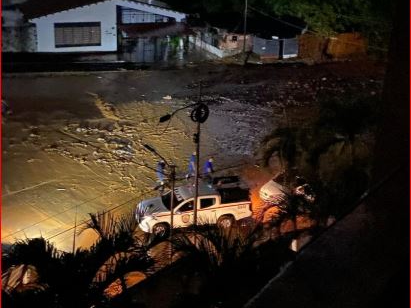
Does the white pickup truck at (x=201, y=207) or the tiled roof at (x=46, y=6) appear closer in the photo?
the white pickup truck at (x=201, y=207)

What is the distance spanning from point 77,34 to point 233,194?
1444 cm

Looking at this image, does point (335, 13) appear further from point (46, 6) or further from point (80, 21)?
point (46, 6)

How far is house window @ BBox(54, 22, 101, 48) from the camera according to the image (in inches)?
947

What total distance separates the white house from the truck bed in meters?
14.0

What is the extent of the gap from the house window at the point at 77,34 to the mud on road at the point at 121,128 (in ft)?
9.21

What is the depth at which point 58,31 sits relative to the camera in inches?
944

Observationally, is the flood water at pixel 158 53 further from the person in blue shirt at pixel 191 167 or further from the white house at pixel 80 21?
the person in blue shirt at pixel 191 167

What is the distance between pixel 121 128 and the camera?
17.5 meters

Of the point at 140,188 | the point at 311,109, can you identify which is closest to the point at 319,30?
the point at 311,109

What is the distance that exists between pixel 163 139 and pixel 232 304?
1252 centimetres

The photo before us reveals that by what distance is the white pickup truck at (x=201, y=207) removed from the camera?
1177 centimetres

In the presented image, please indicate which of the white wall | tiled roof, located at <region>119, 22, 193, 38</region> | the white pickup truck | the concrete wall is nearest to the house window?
Answer: the white wall

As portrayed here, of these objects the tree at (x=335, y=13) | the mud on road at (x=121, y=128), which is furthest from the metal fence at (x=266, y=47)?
the tree at (x=335, y=13)

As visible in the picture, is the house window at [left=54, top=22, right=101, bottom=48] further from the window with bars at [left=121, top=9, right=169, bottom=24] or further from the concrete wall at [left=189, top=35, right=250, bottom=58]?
the concrete wall at [left=189, top=35, right=250, bottom=58]
